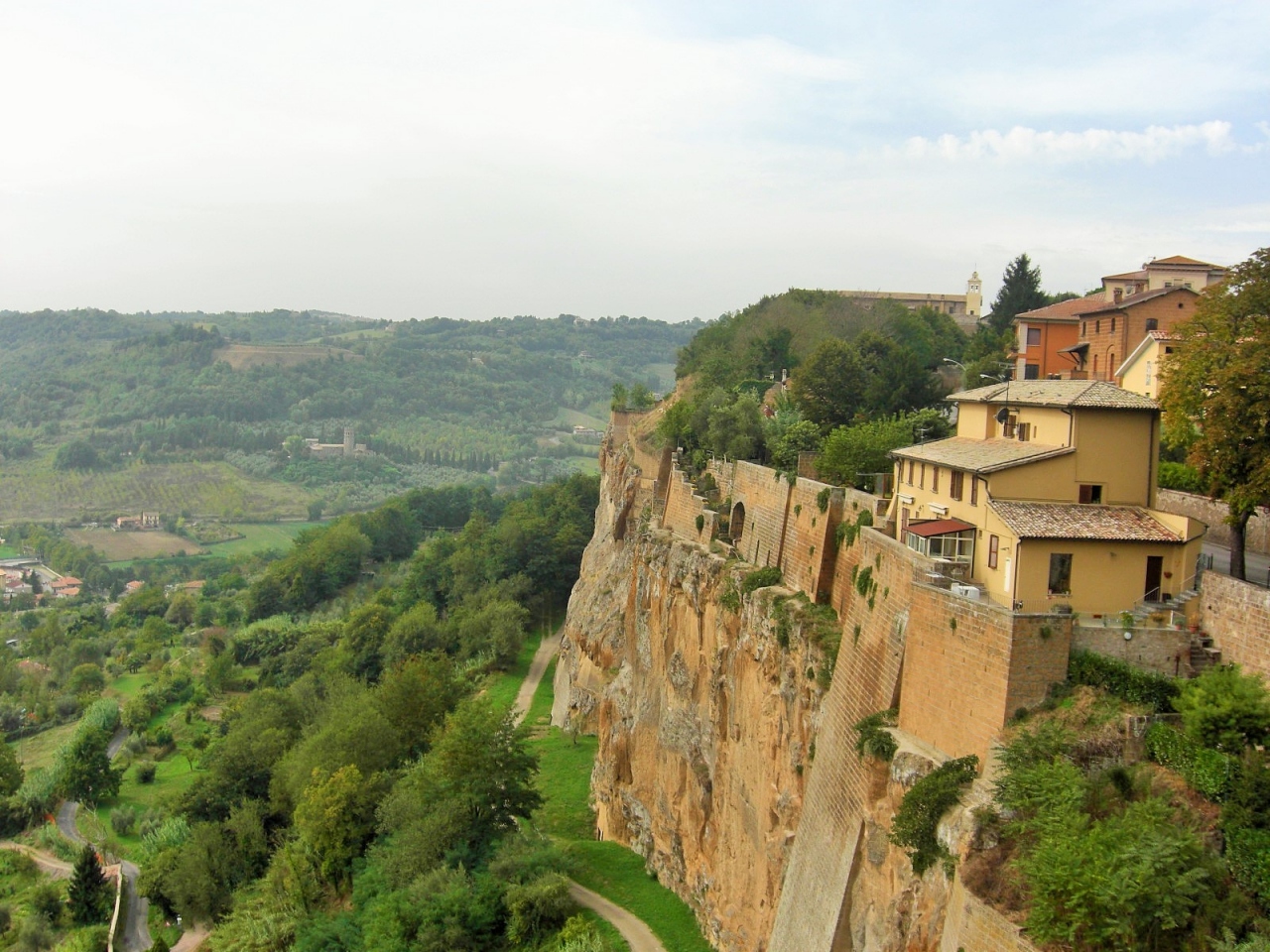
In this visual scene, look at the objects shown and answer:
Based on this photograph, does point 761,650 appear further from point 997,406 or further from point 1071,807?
point 1071,807

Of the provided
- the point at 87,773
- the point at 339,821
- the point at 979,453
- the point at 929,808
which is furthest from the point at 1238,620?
the point at 87,773

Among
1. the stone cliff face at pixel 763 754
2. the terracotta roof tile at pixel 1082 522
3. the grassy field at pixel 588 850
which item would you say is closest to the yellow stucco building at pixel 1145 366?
the terracotta roof tile at pixel 1082 522

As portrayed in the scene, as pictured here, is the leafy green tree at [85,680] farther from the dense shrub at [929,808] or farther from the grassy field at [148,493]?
the grassy field at [148,493]

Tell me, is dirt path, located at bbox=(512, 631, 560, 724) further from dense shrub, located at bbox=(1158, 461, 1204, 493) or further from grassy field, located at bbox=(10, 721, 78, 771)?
dense shrub, located at bbox=(1158, 461, 1204, 493)

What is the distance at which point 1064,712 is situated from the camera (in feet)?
46.2

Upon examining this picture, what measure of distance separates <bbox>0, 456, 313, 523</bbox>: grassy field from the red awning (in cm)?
14573

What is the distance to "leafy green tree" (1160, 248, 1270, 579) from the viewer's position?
16.6 meters

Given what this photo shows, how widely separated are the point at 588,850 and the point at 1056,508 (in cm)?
2052

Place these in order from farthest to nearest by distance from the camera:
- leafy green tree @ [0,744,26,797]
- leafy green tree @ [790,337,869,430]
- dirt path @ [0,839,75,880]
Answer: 1. leafy green tree @ [0,744,26,797]
2. dirt path @ [0,839,75,880]
3. leafy green tree @ [790,337,869,430]

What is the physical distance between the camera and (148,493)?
16062 centimetres

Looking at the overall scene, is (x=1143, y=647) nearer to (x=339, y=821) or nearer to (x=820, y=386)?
(x=820, y=386)

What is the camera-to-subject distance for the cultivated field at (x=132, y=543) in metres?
137

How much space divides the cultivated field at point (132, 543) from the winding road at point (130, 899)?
86.6 meters

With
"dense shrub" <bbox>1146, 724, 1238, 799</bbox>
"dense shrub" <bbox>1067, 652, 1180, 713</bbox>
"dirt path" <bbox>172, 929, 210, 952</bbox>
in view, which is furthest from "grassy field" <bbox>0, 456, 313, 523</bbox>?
"dense shrub" <bbox>1146, 724, 1238, 799</bbox>
